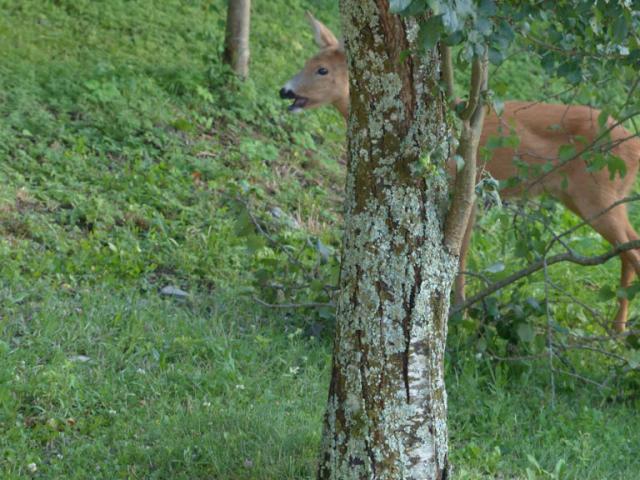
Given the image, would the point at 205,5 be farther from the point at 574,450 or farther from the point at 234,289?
the point at 574,450

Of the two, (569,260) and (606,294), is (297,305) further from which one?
(606,294)

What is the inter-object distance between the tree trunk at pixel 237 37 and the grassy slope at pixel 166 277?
0.17 meters

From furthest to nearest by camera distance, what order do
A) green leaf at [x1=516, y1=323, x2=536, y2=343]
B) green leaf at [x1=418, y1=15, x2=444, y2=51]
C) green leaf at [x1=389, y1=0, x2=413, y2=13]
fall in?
green leaf at [x1=516, y1=323, x2=536, y2=343] < green leaf at [x1=418, y1=15, x2=444, y2=51] < green leaf at [x1=389, y1=0, x2=413, y2=13]

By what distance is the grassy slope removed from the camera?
15.9 ft

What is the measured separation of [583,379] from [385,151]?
8.73ft

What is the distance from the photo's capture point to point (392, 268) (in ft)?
12.4

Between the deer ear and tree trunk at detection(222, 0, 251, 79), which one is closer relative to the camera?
the deer ear

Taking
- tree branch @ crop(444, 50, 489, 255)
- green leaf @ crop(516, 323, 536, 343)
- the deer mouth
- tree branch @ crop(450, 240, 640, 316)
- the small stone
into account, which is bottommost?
the small stone

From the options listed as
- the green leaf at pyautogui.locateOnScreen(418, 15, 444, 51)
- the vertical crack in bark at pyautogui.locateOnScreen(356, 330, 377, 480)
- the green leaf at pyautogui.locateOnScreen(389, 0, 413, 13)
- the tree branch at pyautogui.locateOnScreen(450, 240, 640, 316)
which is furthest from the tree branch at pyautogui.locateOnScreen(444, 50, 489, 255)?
the tree branch at pyautogui.locateOnScreen(450, 240, 640, 316)

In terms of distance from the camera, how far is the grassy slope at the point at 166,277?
485 cm

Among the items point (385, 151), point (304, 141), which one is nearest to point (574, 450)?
point (385, 151)

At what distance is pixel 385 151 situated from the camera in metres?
3.76

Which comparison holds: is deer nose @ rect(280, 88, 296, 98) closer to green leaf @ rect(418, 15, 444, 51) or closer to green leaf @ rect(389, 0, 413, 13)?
green leaf @ rect(418, 15, 444, 51)

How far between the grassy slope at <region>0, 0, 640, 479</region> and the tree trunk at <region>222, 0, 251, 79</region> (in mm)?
174
